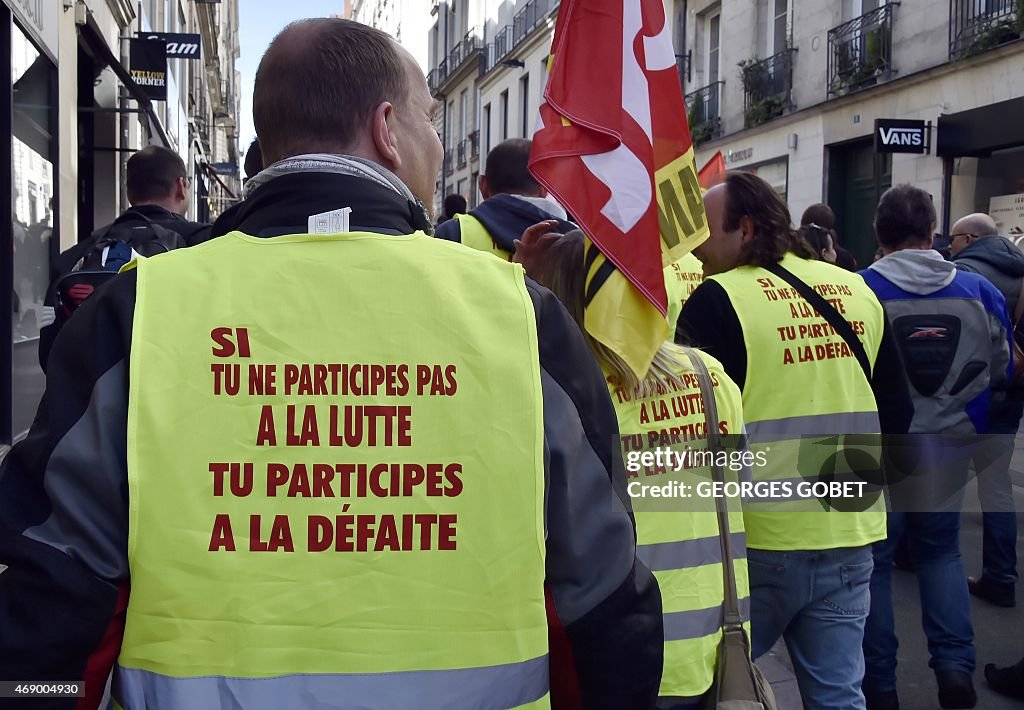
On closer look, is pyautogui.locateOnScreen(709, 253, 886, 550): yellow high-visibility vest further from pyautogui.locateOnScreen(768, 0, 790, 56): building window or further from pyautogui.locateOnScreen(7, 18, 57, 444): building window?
pyautogui.locateOnScreen(768, 0, 790, 56): building window

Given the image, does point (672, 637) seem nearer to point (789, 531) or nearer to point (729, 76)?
point (789, 531)

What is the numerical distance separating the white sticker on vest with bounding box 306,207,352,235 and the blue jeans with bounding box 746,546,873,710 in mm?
1872

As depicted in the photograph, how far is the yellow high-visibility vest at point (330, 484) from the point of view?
128cm

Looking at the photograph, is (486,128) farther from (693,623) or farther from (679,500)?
(693,623)

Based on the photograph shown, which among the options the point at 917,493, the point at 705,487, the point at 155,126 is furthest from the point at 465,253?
the point at 155,126

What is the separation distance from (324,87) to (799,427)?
6.44 ft

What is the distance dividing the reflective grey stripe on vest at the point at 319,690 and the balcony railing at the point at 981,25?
Answer: 12808 mm

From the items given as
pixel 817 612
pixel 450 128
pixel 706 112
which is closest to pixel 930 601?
pixel 817 612

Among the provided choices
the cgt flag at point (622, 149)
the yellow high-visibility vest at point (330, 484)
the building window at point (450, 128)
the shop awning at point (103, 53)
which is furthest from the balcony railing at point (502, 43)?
the yellow high-visibility vest at point (330, 484)

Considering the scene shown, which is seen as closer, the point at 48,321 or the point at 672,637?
the point at 672,637

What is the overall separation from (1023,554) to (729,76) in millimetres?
14713

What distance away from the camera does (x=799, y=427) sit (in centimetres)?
296

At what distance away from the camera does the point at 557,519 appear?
1.37 meters

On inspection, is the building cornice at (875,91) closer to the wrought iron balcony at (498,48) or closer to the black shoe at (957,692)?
the black shoe at (957,692)
